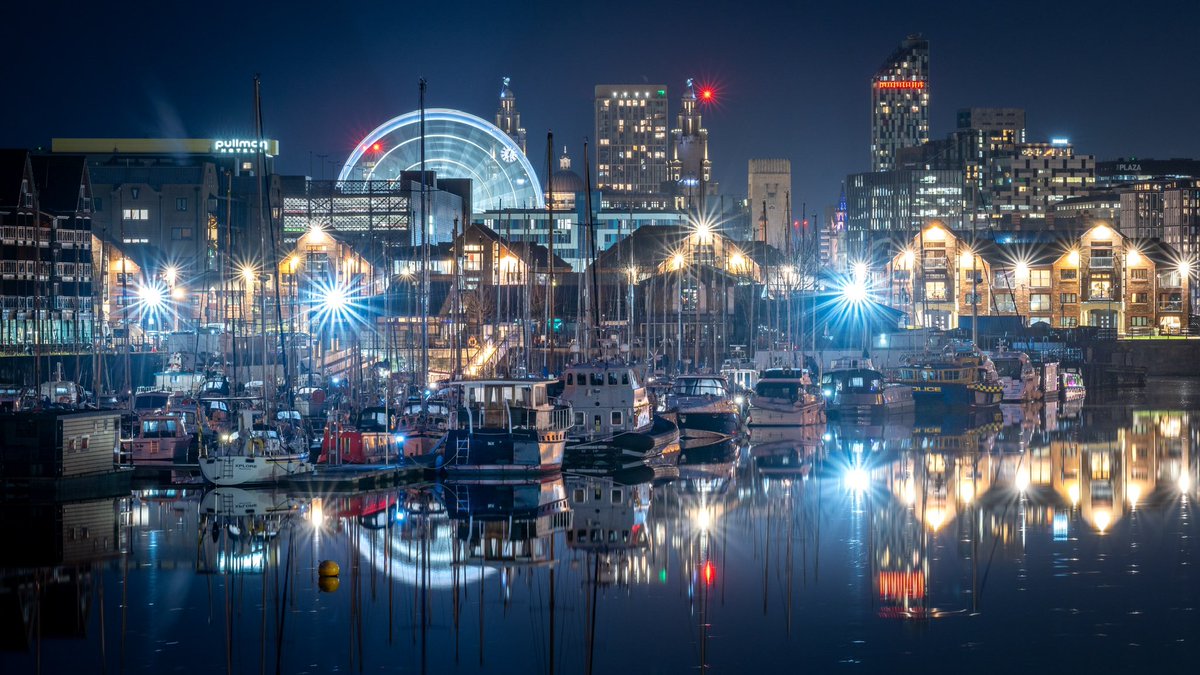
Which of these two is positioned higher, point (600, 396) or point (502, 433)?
point (600, 396)

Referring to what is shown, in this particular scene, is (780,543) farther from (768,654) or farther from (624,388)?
(624,388)

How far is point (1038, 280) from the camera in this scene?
411 feet

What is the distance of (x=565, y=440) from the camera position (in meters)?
49.9

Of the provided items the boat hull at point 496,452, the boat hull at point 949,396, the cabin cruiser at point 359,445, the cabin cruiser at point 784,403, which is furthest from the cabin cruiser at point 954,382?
the cabin cruiser at point 359,445

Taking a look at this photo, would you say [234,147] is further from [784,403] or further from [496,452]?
[496,452]

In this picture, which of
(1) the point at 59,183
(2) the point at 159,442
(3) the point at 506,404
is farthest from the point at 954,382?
(1) the point at 59,183

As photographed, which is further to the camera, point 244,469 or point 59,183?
point 59,183

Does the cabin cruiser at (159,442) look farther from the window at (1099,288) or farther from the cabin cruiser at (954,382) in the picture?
the window at (1099,288)

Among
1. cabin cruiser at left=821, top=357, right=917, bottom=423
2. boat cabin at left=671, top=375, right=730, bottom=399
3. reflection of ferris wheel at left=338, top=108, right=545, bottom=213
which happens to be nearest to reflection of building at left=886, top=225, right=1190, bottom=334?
reflection of ferris wheel at left=338, top=108, right=545, bottom=213

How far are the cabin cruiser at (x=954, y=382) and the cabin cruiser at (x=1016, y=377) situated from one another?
8.32 feet

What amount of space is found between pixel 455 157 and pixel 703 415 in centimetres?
9515

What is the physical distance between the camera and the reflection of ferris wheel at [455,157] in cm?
14400

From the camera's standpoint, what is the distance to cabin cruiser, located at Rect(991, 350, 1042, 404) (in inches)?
3327

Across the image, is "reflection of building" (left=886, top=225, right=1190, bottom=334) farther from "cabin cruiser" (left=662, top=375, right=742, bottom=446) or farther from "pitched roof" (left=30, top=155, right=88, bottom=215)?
"cabin cruiser" (left=662, top=375, right=742, bottom=446)
